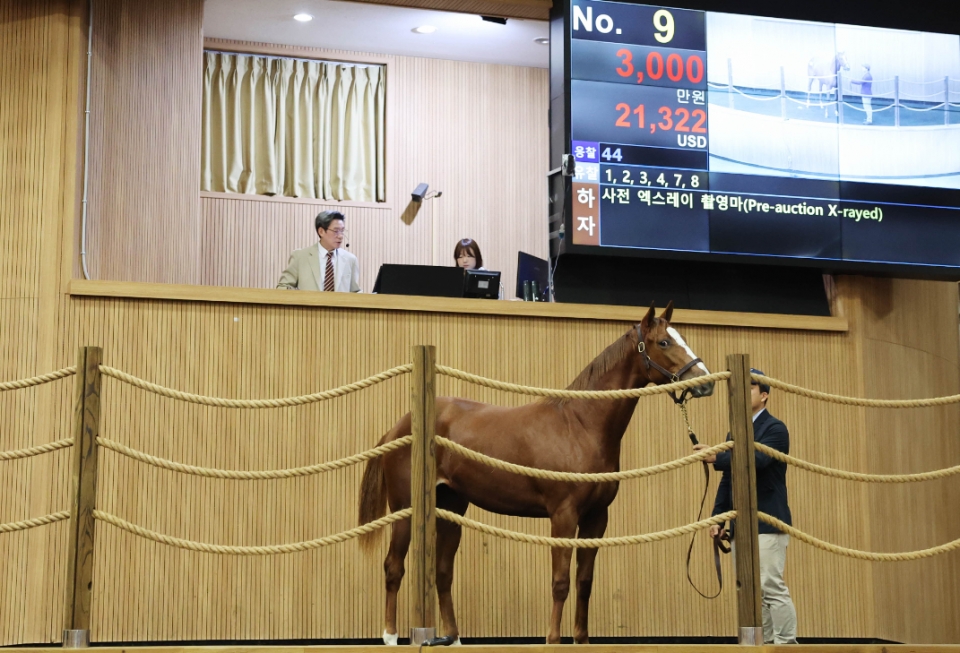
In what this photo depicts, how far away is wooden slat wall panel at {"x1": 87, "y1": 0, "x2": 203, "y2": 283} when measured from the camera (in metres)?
5.87

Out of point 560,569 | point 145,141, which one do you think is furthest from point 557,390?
point 145,141

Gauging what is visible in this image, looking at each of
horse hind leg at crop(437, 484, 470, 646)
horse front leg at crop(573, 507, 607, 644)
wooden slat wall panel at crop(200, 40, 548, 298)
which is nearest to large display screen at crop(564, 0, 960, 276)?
horse hind leg at crop(437, 484, 470, 646)

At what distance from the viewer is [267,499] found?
212 inches

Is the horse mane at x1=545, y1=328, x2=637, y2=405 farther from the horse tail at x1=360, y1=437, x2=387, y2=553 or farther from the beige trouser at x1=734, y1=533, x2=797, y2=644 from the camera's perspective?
the beige trouser at x1=734, y1=533, x2=797, y2=644

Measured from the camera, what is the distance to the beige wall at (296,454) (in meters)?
5.19

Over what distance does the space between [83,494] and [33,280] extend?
2.11m

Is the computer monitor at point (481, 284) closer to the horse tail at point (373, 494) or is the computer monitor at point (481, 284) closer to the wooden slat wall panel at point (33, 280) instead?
the horse tail at point (373, 494)

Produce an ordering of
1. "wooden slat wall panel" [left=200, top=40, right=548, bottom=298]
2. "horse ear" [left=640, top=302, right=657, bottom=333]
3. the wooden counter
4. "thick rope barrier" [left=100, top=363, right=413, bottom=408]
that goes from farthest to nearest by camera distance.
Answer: "wooden slat wall panel" [left=200, top=40, right=548, bottom=298] < the wooden counter < "horse ear" [left=640, top=302, right=657, bottom=333] < "thick rope barrier" [left=100, top=363, right=413, bottom=408]

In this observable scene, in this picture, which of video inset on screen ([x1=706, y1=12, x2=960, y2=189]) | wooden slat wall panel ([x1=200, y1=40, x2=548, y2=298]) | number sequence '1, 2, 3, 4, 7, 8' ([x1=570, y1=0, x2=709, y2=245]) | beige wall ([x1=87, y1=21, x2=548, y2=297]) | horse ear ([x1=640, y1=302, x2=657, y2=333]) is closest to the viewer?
horse ear ([x1=640, y1=302, x2=657, y2=333])

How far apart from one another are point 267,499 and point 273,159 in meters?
3.65

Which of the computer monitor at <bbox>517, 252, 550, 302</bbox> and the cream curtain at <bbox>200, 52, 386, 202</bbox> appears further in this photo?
the cream curtain at <bbox>200, 52, 386, 202</bbox>

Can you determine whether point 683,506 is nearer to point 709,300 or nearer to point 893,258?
point 709,300

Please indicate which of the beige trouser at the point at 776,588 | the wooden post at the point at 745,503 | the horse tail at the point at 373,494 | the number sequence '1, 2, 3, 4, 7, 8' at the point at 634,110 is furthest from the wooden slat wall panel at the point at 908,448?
the horse tail at the point at 373,494

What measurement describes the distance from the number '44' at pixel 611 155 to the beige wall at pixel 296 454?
0.88 meters
